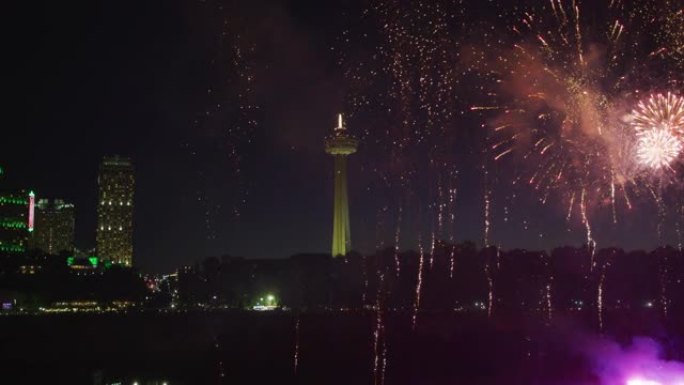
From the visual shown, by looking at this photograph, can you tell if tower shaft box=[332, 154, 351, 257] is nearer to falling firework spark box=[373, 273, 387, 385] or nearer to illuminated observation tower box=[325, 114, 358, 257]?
illuminated observation tower box=[325, 114, 358, 257]

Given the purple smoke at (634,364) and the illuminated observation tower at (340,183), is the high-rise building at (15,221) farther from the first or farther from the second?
the purple smoke at (634,364)

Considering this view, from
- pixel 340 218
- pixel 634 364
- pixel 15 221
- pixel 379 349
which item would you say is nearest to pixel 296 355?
pixel 379 349

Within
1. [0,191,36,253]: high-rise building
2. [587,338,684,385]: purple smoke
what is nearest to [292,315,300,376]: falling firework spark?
[587,338,684,385]: purple smoke

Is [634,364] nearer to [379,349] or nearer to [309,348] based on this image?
[379,349]

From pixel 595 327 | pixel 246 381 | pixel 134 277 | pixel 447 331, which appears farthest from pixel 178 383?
pixel 134 277

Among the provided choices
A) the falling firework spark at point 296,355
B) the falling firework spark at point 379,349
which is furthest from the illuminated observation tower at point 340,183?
the falling firework spark at point 296,355
